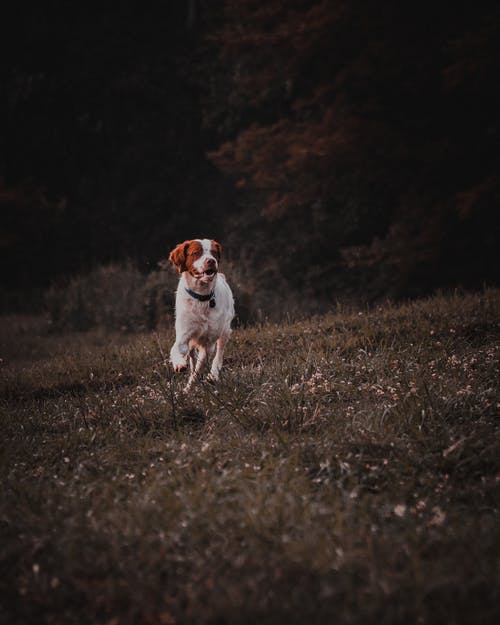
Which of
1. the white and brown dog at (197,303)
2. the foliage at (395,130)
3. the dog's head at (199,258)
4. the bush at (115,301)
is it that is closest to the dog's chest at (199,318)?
the white and brown dog at (197,303)

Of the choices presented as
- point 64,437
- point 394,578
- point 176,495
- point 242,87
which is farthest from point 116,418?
point 242,87

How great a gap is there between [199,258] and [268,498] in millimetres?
2566

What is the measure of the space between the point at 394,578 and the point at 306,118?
13755mm

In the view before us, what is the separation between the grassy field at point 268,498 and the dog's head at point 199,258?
854 mm

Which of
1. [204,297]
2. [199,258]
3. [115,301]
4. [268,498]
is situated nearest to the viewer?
[268,498]

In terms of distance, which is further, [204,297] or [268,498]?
[204,297]

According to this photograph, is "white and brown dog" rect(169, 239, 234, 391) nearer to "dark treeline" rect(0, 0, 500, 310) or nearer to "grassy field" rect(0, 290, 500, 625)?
"grassy field" rect(0, 290, 500, 625)

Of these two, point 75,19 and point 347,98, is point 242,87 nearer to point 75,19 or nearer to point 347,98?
point 347,98

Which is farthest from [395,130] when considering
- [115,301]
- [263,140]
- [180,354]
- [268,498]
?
[268,498]

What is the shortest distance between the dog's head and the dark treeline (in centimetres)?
600

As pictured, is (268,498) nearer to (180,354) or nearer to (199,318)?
(180,354)

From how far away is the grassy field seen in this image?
2117mm

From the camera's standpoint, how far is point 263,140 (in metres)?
13.1

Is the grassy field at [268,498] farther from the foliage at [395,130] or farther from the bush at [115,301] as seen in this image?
the foliage at [395,130]
